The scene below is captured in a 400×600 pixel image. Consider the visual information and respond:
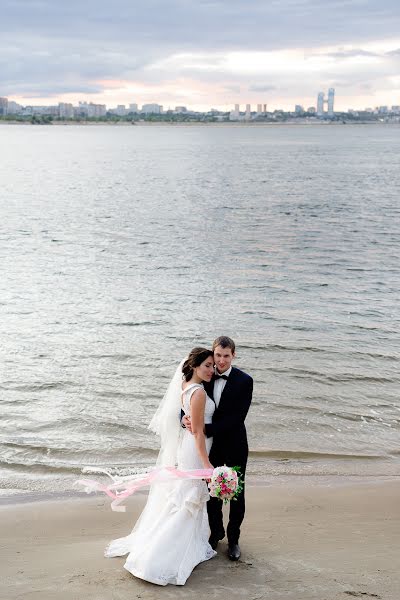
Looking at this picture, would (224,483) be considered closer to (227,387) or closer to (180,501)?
(180,501)

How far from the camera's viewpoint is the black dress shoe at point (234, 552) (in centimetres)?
696

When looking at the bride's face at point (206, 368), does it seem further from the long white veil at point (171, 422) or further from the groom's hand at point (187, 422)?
the groom's hand at point (187, 422)

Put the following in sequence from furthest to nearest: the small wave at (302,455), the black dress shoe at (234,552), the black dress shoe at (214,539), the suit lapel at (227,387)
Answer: the small wave at (302,455), the black dress shoe at (214,539), the black dress shoe at (234,552), the suit lapel at (227,387)

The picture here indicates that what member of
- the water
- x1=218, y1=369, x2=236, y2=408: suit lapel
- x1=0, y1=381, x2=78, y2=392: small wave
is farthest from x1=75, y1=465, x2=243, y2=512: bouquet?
x1=0, y1=381, x2=78, y2=392: small wave

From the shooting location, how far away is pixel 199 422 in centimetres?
647

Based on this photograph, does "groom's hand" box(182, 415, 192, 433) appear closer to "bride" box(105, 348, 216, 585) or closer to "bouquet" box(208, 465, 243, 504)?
"bride" box(105, 348, 216, 585)

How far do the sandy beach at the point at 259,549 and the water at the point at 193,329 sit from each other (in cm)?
99

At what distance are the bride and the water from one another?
314 cm

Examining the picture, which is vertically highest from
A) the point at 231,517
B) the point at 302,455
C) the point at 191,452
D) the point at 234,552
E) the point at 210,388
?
the point at 210,388

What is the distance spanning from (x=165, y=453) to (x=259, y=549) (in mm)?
1441

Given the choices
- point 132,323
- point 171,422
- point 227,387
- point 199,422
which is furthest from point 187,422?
point 132,323

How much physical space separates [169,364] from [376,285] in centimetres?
972

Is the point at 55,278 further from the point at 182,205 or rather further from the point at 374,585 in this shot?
the point at 182,205

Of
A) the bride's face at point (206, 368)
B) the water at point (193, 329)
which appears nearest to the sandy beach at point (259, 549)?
the water at point (193, 329)
